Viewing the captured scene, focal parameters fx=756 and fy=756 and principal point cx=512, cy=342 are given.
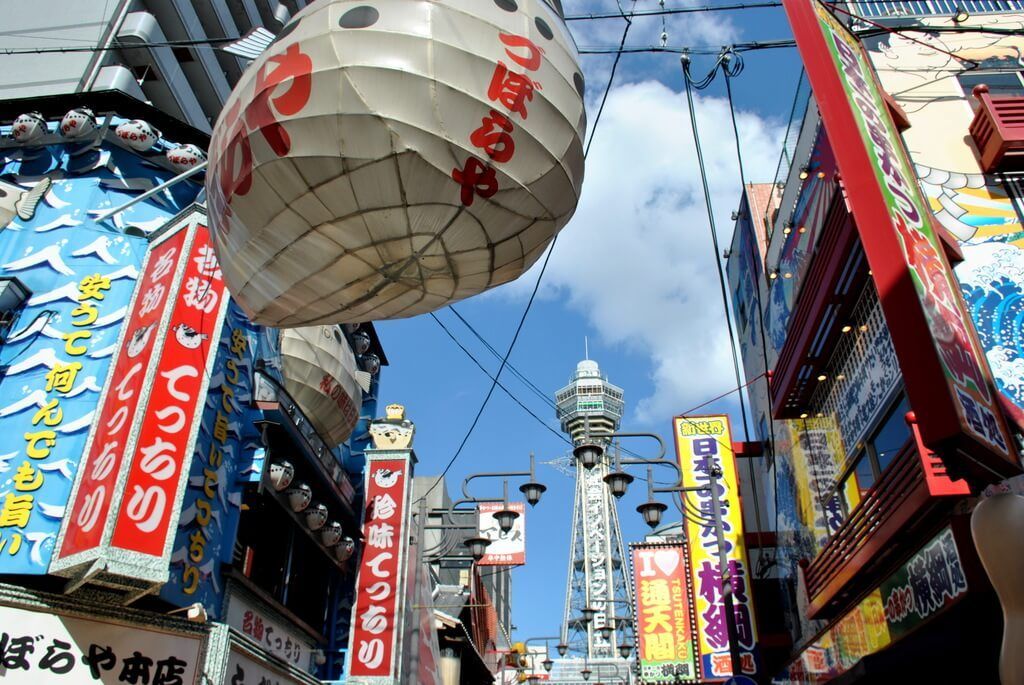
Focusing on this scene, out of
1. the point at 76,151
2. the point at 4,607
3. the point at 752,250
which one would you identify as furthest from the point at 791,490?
the point at 76,151

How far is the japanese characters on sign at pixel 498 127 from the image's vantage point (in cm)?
422

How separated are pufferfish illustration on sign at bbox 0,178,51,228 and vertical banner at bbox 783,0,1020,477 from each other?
11546 millimetres

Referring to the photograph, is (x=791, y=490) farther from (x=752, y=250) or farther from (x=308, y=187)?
(x=308, y=187)

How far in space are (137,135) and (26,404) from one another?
4788mm

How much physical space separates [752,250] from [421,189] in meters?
16.3

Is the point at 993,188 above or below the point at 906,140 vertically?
below

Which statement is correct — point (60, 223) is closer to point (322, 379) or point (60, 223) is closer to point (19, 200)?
point (19, 200)

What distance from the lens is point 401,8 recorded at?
430cm

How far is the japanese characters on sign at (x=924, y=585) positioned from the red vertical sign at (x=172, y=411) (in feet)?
27.2

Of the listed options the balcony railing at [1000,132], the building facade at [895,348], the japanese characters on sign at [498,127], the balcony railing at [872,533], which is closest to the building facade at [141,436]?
the japanese characters on sign at [498,127]

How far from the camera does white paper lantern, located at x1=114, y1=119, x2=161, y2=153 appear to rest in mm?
12312

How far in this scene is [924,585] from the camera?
26.6 ft

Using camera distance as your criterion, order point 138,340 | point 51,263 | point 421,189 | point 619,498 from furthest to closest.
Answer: point 619,498 → point 51,263 → point 138,340 → point 421,189

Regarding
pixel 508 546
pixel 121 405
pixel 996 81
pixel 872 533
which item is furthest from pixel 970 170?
pixel 508 546
